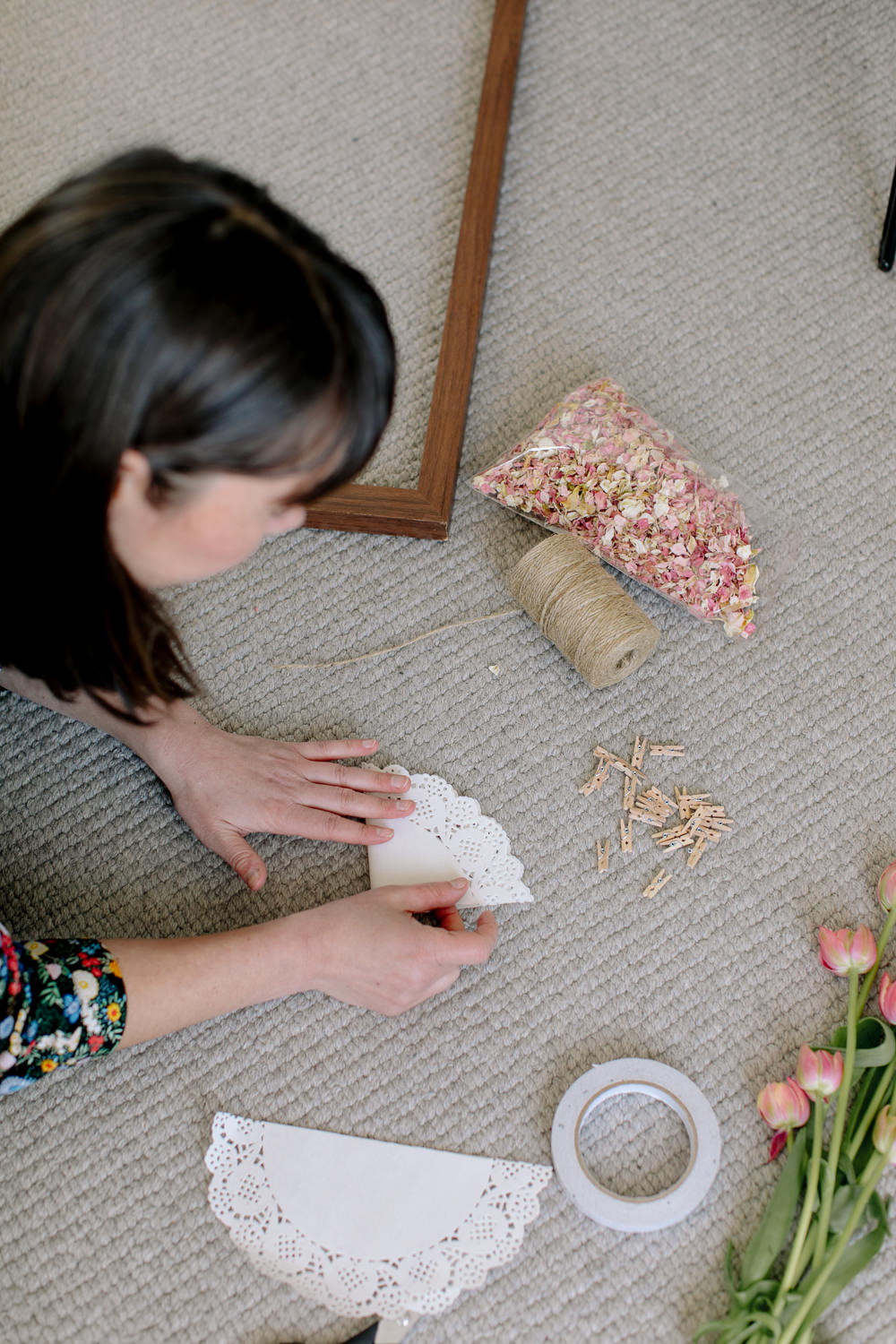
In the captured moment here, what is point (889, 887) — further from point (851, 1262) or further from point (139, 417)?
point (139, 417)

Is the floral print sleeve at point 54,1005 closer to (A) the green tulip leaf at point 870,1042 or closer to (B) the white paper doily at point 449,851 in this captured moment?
(B) the white paper doily at point 449,851

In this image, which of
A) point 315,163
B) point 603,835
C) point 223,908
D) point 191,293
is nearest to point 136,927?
point 223,908

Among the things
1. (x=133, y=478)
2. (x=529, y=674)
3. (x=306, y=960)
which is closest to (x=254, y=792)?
(x=306, y=960)

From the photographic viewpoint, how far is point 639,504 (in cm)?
101

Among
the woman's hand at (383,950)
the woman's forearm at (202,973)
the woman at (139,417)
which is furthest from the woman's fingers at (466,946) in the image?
the woman at (139,417)

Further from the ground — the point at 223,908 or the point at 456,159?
the point at 456,159

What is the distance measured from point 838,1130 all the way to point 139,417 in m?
0.66

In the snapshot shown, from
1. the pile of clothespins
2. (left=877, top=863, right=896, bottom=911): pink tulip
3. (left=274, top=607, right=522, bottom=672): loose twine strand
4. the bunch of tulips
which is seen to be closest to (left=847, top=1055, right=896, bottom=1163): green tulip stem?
the bunch of tulips

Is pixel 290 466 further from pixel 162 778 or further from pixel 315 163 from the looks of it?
pixel 315 163

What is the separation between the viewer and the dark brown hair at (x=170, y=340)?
56 centimetres

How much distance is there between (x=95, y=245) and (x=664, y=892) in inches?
26.0

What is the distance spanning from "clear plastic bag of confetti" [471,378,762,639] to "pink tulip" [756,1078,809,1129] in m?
A: 0.41

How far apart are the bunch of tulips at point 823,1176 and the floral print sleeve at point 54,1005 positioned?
1.52 ft

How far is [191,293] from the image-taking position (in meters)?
0.56
